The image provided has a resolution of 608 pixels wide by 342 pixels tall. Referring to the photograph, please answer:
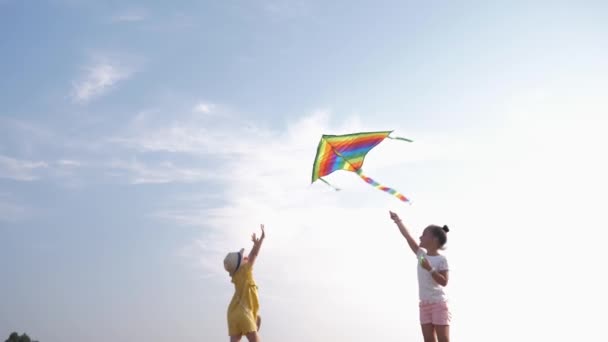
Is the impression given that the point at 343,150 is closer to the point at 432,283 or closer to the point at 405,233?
the point at 405,233

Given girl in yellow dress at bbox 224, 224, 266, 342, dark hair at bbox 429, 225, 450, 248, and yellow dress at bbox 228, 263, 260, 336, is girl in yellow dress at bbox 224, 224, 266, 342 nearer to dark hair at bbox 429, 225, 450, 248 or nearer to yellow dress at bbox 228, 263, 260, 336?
yellow dress at bbox 228, 263, 260, 336

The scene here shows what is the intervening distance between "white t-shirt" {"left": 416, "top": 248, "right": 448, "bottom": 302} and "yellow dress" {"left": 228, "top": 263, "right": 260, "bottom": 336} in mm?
2589

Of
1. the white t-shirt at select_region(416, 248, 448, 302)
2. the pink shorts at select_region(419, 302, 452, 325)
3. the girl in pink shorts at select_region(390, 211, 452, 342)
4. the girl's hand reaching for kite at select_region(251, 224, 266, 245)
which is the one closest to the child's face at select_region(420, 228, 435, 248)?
the girl in pink shorts at select_region(390, 211, 452, 342)

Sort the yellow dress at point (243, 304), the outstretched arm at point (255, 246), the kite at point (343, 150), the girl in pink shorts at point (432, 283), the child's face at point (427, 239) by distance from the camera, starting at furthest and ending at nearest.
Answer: the kite at point (343, 150), the outstretched arm at point (255, 246), the yellow dress at point (243, 304), the child's face at point (427, 239), the girl in pink shorts at point (432, 283)

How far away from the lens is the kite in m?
10.5

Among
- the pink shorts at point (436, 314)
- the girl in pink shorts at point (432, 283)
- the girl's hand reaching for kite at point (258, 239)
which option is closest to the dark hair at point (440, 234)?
the girl in pink shorts at point (432, 283)

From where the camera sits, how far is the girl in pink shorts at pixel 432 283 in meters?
7.28

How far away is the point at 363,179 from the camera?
368 inches

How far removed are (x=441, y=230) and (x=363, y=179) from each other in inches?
81.9

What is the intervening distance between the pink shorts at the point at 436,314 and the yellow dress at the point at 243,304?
258 cm

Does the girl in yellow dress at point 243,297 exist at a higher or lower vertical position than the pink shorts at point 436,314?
higher

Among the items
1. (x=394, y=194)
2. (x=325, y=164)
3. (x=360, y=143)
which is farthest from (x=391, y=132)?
(x=394, y=194)

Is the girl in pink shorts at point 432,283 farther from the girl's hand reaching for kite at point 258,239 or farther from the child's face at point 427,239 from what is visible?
the girl's hand reaching for kite at point 258,239

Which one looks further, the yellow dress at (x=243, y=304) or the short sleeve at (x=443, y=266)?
the yellow dress at (x=243, y=304)
